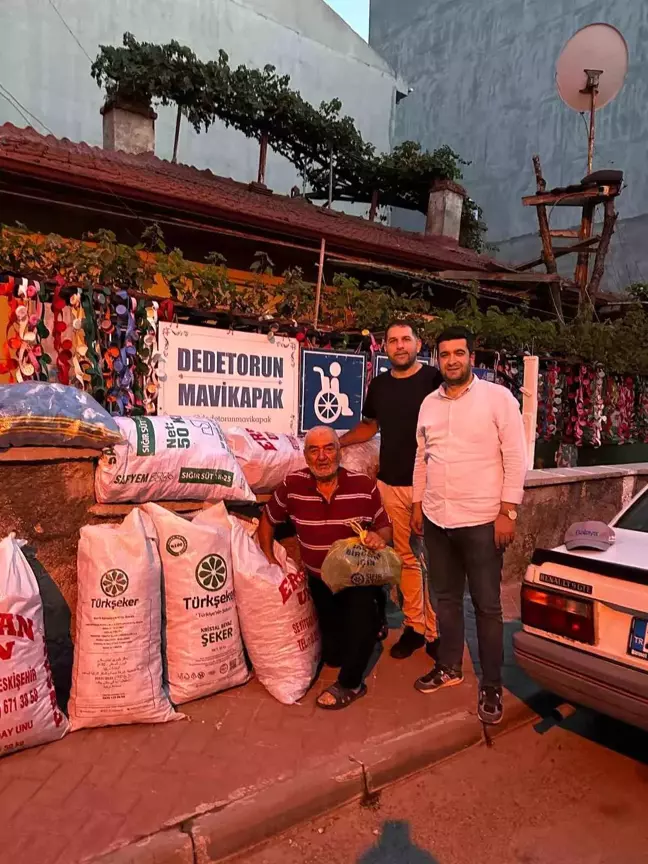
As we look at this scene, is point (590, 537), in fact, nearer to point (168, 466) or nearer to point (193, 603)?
point (193, 603)

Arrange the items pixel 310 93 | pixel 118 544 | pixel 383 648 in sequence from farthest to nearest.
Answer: pixel 310 93 → pixel 383 648 → pixel 118 544

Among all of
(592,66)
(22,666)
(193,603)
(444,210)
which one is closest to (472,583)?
(193,603)

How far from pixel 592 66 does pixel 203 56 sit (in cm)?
989

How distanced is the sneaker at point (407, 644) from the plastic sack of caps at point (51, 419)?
7.31ft

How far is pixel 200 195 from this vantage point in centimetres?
913

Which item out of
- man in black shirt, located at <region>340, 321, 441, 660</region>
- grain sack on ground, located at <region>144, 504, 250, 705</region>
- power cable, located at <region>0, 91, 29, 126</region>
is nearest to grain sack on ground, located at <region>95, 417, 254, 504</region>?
grain sack on ground, located at <region>144, 504, 250, 705</region>

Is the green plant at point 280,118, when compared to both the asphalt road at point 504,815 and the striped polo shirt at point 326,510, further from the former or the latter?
the asphalt road at point 504,815

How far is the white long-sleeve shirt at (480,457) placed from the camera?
3.40 m

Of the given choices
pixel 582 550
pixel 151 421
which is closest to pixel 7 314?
pixel 151 421

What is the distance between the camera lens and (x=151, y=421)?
3803 millimetres

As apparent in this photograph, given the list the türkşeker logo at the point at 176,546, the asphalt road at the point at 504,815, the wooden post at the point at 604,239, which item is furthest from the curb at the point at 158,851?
the wooden post at the point at 604,239

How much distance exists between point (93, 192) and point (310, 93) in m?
11.4

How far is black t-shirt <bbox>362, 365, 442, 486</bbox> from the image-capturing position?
4098mm

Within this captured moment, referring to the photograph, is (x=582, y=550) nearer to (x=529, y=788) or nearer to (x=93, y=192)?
(x=529, y=788)
